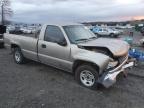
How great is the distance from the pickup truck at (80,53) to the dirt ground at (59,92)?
40cm

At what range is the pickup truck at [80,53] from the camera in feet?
17.5

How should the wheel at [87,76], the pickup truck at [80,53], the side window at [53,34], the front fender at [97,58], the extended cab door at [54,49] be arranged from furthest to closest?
the side window at [53,34], the extended cab door at [54,49], the wheel at [87,76], the pickup truck at [80,53], the front fender at [97,58]

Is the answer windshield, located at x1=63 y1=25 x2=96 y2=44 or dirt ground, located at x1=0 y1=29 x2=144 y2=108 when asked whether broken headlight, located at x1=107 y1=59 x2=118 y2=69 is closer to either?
dirt ground, located at x1=0 y1=29 x2=144 y2=108

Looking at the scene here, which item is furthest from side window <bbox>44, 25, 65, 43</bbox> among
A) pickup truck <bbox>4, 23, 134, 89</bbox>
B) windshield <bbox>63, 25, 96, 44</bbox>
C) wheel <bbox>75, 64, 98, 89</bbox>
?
wheel <bbox>75, 64, 98, 89</bbox>

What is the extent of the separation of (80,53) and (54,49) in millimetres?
1084

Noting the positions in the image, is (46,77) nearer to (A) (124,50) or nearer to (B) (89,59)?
(B) (89,59)

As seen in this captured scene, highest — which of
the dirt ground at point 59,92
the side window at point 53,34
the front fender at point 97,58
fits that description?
the side window at point 53,34

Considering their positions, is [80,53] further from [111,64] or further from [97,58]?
[111,64]

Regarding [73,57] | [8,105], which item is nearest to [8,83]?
[8,105]

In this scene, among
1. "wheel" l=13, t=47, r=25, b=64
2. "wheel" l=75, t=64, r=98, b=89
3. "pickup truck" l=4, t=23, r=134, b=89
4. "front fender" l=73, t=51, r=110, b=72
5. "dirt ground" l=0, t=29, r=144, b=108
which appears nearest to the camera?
"dirt ground" l=0, t=29, r=144, b=108

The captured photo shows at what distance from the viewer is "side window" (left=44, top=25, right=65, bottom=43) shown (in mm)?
6271

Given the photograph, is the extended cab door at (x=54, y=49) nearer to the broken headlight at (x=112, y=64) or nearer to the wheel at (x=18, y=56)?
the broken headlight at (x=112, y=64)

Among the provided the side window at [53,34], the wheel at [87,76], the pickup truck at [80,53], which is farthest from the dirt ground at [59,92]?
the side window at [53,34]

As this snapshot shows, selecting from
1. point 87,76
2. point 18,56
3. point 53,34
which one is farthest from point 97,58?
point 18,56
